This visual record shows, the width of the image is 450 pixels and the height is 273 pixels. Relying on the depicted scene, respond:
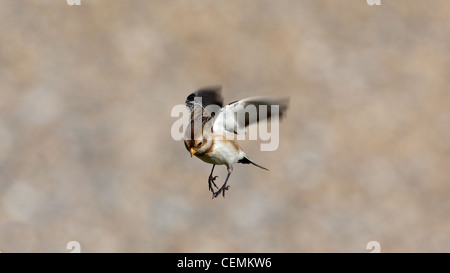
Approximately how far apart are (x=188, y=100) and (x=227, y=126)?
482 mm

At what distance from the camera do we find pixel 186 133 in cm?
548

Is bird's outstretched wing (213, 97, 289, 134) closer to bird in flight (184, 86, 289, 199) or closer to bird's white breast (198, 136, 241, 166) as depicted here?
bird in flight (184, 86, 289, 199)

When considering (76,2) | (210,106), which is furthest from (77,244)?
(210,106)

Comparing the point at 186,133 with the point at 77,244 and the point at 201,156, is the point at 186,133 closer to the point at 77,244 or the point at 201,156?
the point at 201,156

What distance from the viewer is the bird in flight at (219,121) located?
17.8ft

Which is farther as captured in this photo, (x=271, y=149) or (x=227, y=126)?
(x=271, y=149)

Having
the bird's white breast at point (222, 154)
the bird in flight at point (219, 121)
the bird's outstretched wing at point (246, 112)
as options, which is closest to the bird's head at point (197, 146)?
the bird in flight at point (219, 121)

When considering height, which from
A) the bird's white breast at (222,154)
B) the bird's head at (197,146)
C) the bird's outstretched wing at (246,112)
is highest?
the bird's outstretched wing at (246,112)

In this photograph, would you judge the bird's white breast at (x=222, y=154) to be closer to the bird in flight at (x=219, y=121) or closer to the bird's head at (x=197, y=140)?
the bird in flight at (x=219, y=121)

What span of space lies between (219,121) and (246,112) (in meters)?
0.30

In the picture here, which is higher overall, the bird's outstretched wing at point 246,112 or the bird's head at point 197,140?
the bird's outstretched wing at point 246,112

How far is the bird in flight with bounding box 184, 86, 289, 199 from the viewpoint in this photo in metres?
5.43

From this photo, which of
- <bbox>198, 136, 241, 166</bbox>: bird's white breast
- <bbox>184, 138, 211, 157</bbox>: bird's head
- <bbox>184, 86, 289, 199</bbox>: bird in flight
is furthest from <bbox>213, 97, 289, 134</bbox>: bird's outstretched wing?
<bbox>184, 138, 211, 157</bbox>: bird's head

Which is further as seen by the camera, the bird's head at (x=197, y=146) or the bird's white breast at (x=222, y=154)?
the bird's white breast at (x=222, y=154)
